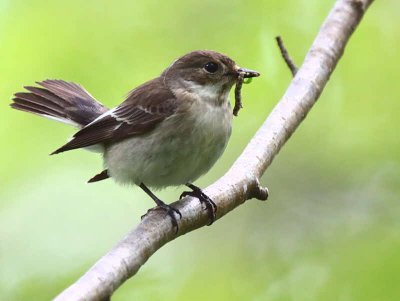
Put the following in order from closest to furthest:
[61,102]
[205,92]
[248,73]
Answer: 1. [248,73]
2. [205,92]
3. [61,102]

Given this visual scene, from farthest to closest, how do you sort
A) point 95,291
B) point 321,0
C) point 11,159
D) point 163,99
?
1. point 321,0
2. point 11,159
3. point 163,99
4. point 95,291

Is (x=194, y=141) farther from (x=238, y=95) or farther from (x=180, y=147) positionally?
(x=238, y=95)

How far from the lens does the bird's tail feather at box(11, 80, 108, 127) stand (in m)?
4.36

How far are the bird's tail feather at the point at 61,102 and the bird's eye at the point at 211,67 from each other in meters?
0.75

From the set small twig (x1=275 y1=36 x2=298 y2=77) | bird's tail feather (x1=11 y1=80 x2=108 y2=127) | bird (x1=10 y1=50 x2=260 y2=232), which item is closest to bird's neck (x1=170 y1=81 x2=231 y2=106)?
bird (x1=10 y1=50 x2=260 y2=232)

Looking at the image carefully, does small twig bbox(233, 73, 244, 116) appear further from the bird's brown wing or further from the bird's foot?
the bird's foot

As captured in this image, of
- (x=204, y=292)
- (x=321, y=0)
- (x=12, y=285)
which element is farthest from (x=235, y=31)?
(x=12, y=285)

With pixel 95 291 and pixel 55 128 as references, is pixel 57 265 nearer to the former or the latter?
pixel 55 128

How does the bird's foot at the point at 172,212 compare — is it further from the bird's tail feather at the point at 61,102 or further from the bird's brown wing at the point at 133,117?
the bird's tail feather at the point at 61,102

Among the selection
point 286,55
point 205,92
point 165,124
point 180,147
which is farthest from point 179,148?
point 286,55

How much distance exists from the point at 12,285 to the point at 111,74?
1.28m

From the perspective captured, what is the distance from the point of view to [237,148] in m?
4.93

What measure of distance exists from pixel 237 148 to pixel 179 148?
1119 millimetres

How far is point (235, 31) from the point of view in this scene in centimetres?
482
